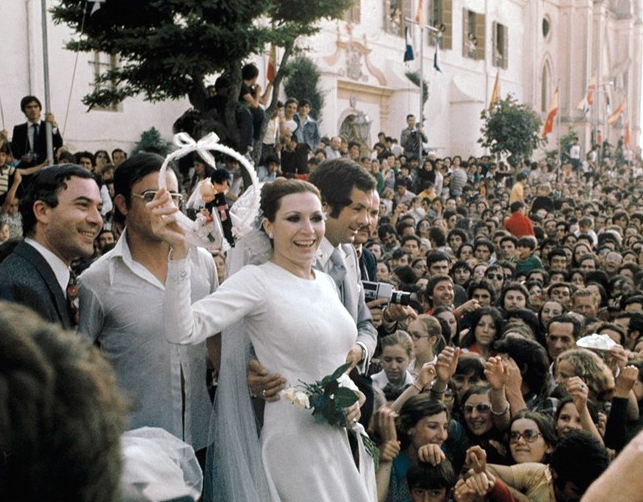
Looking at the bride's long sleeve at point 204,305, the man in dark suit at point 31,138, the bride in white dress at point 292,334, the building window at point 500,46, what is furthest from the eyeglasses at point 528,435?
the building window at point 500,46

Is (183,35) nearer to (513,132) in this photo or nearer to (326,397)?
(326,397)

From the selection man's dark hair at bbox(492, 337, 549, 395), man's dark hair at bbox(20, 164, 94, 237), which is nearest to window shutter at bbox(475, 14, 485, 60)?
man's dark hair at bbox(492, 337, 549, 395)

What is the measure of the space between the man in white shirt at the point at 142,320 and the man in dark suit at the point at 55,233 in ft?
0.67

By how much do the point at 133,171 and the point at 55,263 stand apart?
0.54 m

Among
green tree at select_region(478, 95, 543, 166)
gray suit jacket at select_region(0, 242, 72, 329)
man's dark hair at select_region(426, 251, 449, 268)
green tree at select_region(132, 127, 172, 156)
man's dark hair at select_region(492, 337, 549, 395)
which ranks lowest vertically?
man's dark hair at select_region(492, 337, 549, 395)

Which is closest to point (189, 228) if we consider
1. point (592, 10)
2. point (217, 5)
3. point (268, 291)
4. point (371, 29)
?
point (268, 291)

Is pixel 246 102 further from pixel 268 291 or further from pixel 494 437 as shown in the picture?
pixel 268 291

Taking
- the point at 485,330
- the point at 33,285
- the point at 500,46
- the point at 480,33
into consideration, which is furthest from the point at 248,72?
the point at 500,46

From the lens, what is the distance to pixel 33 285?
296 cm

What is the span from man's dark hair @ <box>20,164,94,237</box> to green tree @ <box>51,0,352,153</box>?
29.7 feet

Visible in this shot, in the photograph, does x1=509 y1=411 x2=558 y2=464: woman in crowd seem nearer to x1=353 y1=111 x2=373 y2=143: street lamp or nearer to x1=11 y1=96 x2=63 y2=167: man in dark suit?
x1=11 y1=96 x2=63 y2=167: man in dark suit

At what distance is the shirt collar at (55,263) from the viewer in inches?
122

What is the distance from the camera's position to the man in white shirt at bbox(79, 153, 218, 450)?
3.36 metres

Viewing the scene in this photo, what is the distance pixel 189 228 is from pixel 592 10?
153 ft
